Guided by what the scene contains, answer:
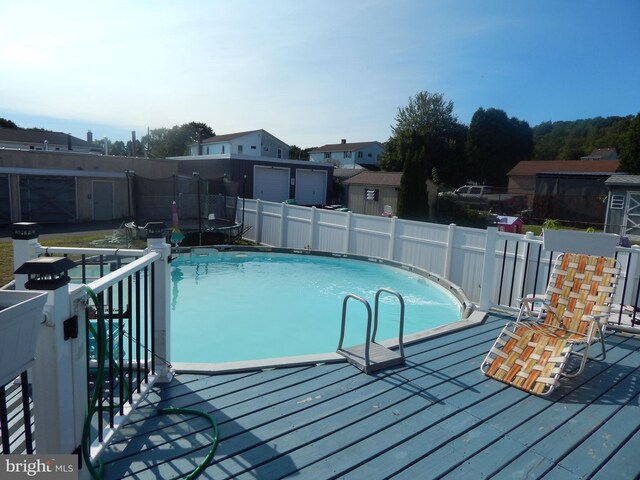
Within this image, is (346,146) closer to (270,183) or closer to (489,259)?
(270,183)

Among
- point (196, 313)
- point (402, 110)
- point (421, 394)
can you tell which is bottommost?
point (196, 313)

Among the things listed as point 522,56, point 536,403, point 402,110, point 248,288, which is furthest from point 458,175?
point 536,403

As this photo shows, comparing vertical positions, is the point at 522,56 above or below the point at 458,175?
above

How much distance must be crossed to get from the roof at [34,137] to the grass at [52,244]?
18.8m

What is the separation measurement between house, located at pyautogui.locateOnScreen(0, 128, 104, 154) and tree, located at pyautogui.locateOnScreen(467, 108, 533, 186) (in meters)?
35.4

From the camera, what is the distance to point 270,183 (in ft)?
82.6

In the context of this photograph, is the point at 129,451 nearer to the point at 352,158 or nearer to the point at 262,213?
the point at 262,213

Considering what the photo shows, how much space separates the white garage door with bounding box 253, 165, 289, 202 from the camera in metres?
24.3

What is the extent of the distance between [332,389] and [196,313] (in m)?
6.02

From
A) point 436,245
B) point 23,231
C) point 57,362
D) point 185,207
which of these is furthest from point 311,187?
point 57,362

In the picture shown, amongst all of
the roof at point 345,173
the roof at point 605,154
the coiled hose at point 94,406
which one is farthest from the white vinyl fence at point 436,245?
the roof at point 605,154

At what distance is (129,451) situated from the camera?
2.38 metres

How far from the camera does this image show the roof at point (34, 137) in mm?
28906

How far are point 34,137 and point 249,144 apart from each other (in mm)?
A: 15708
